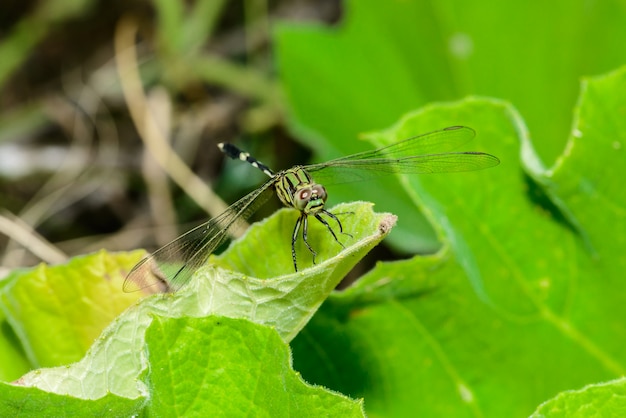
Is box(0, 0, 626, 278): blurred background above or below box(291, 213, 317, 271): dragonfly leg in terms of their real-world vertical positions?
below

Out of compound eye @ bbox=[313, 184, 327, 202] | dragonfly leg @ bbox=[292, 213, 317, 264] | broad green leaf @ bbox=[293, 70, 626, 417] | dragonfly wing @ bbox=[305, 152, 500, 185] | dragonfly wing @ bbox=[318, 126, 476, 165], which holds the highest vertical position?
dragonfly leg @ bbox=[292, 213, 317, 264]

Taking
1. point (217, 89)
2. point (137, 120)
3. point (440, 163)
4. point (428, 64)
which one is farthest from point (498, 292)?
point (217, 89)

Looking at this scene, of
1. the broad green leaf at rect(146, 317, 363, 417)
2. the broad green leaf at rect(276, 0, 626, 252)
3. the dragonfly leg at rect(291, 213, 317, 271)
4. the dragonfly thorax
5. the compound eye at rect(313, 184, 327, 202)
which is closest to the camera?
the broad green leaf at rect(146, 317, 363, 417)

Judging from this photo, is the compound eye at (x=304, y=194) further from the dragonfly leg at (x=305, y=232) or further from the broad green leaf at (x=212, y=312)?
the broad green leaf at (x=212, y=312)

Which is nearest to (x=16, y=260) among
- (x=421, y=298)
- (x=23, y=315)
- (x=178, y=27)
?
(x=178, y=27)

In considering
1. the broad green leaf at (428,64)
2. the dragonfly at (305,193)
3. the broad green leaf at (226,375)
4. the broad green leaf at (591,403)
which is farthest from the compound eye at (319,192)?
the broad green leaf at (428,64)

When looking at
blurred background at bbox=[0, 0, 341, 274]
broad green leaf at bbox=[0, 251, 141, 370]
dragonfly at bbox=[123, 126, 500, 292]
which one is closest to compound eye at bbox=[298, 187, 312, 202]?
dragonfly at bbox=[123, 126, 500, 292]

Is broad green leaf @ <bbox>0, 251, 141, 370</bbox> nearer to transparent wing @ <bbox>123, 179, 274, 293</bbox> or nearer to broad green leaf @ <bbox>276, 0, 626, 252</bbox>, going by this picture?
transparent wing @ <bbox>123, 179, 274, 293</bbox>
